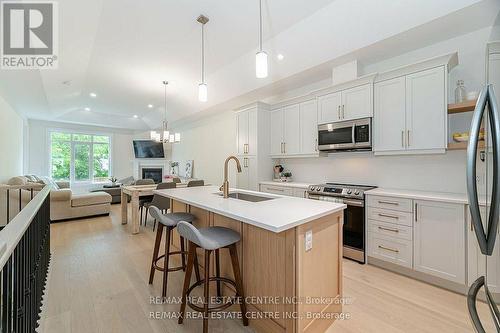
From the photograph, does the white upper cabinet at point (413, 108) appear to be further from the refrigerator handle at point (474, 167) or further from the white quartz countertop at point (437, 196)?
the refrigerator handle at point (474, 167)

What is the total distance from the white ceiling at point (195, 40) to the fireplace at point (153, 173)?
3.95m

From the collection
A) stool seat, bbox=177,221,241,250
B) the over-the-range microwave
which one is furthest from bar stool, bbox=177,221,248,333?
the over-the-range microwave

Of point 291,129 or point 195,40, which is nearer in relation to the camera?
point 195,40

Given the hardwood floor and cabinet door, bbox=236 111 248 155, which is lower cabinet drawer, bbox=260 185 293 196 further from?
the hardwood floor

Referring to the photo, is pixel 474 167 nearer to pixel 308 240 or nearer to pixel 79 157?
pixel 308 240

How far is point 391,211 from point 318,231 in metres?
1.49

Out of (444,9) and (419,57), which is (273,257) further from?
(419,57)

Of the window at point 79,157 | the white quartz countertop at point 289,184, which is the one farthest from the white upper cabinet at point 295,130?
the window at point 79,157

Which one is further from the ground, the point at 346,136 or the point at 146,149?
the point at 146,149

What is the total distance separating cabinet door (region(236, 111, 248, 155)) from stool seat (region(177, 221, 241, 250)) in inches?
112

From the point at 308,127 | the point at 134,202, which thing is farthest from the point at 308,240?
the point at 134,202

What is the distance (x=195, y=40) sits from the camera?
3268mm

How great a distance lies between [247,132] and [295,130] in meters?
1.01

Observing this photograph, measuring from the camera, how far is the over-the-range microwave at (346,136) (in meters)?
Result: 3.00
